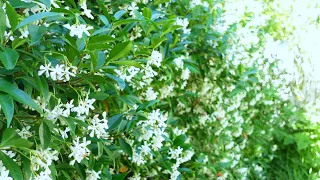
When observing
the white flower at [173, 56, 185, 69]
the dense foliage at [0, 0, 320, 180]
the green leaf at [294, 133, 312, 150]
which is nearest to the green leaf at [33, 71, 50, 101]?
the dense foliage at [0, 0, 320, 180]

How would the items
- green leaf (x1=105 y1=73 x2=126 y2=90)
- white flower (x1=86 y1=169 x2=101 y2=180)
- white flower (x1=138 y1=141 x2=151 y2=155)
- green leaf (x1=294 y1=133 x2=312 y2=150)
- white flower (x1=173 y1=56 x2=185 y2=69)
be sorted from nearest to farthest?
green leaf (x1=105 y1=73 x2=126 y2=90)
white flower (x1=86 y1=169 x2=101 y2=180)
white flower (x1=138 y1=141 x2=151 y2=155)
white flower (x1=173 y1=56 x2=185 y2=69)
green leaf (x1=294 y1=133 x2=312 y2=150)

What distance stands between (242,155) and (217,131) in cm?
55

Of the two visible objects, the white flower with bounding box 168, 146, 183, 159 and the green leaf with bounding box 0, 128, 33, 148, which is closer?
the green leaf with bounding box 0, 128, 33, 148

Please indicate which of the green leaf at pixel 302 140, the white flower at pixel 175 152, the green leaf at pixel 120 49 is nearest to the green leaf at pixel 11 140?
the green leaf at pixel 120 49

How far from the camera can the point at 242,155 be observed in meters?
2.62

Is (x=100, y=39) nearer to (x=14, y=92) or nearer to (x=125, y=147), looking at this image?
(x=14, y=92)

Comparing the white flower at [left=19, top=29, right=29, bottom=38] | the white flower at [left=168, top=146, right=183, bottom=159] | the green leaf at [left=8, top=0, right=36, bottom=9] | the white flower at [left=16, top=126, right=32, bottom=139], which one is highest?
the green leaf at [left=8, top=0, right=36, bottom=9]

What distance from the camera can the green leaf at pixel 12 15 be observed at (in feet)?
2.20

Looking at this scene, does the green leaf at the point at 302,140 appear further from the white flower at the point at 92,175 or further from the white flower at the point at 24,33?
the white flower at the point at 24,33

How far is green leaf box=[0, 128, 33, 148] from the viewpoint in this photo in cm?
69

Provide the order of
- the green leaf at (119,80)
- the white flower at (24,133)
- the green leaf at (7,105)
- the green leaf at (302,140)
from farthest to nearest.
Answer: the green leaf at (302,140)
the green leaf at (119,80)
the white flower at (24,133)
the green leaf at (7,105)

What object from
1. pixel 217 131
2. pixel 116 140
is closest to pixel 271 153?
pixel 217 131

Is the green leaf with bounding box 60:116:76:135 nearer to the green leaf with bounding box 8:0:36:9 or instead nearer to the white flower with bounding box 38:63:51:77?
the white flower with bounding box 38:63:51:77

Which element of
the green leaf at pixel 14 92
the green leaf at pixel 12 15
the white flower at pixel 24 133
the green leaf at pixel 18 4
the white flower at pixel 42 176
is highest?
the green leaf at pixel 18 4
